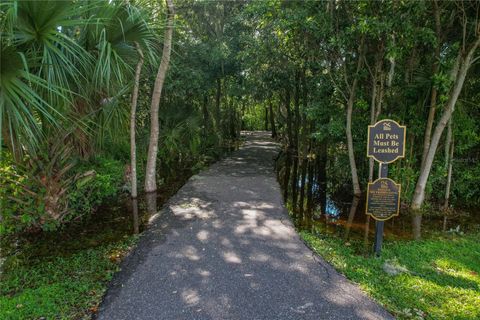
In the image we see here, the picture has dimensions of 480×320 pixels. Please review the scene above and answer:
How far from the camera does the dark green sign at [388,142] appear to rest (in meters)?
4.18

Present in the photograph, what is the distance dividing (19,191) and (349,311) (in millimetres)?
4595

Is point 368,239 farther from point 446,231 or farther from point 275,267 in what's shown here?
point 275,267

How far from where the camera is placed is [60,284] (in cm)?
331

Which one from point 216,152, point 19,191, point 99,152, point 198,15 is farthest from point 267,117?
point 19,191

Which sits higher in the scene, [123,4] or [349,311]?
[123,4]

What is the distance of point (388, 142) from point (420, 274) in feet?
5.44

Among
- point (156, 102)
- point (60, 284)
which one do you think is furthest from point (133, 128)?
point (60, 284)

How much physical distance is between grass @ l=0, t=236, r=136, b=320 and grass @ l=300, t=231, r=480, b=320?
2.68 meters

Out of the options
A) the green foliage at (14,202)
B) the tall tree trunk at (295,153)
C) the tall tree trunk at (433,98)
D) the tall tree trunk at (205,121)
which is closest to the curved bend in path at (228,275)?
the green foliage at (14,202)

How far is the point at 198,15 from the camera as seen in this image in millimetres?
10711

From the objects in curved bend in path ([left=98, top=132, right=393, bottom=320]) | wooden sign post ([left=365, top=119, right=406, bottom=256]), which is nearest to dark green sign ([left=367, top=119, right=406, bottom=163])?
wooden sign post ([left=365, top=119, right=406, bottom=256])

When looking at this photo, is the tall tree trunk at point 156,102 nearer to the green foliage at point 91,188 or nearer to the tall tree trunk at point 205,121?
the green foliage at point 91,188

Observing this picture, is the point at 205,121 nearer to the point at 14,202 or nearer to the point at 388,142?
the point at 14,202

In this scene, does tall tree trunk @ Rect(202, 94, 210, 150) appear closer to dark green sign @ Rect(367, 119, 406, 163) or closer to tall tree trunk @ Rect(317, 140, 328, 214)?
tall tree trunk @ Rect(317, 140, 328, 214)
